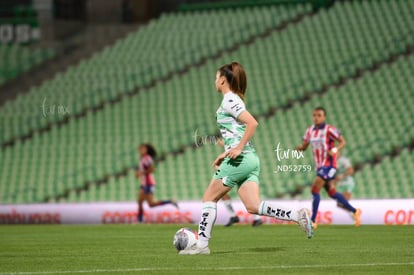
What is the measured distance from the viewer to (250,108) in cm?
2808

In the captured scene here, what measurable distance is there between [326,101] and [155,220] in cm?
796

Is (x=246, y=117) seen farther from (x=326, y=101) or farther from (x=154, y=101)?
(x=154, y=101)

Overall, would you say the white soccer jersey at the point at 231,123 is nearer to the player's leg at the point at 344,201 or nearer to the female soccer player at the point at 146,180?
the player's leg at the point at 344,201

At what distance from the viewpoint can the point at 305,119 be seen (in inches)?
1062

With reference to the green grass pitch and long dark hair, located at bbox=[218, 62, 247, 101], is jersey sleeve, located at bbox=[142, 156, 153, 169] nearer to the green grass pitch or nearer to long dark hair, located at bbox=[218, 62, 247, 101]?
the green grass pitch

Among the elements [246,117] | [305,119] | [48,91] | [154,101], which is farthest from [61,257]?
[48,91]

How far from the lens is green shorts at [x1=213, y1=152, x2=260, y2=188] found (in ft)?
34.1

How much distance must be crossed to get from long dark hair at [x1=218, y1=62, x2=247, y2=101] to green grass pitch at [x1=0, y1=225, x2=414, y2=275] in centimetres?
193

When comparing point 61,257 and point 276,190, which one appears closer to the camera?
point 61,257

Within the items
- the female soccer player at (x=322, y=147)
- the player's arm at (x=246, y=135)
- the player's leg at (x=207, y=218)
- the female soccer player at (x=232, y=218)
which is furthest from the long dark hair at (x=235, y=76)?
the female soccer player at (x=232, y=218)

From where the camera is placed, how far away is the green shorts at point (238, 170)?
10.4 m

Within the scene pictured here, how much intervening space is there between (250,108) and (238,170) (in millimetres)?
17762

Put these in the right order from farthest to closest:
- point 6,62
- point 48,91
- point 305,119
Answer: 1. point 6,62
2. point 48,91
3. point 305,119

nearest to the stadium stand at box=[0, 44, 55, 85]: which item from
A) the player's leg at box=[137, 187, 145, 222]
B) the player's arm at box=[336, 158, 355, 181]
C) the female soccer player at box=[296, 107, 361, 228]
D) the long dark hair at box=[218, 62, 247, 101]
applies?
the player's leg at box=[137, 187, 145, 222]
